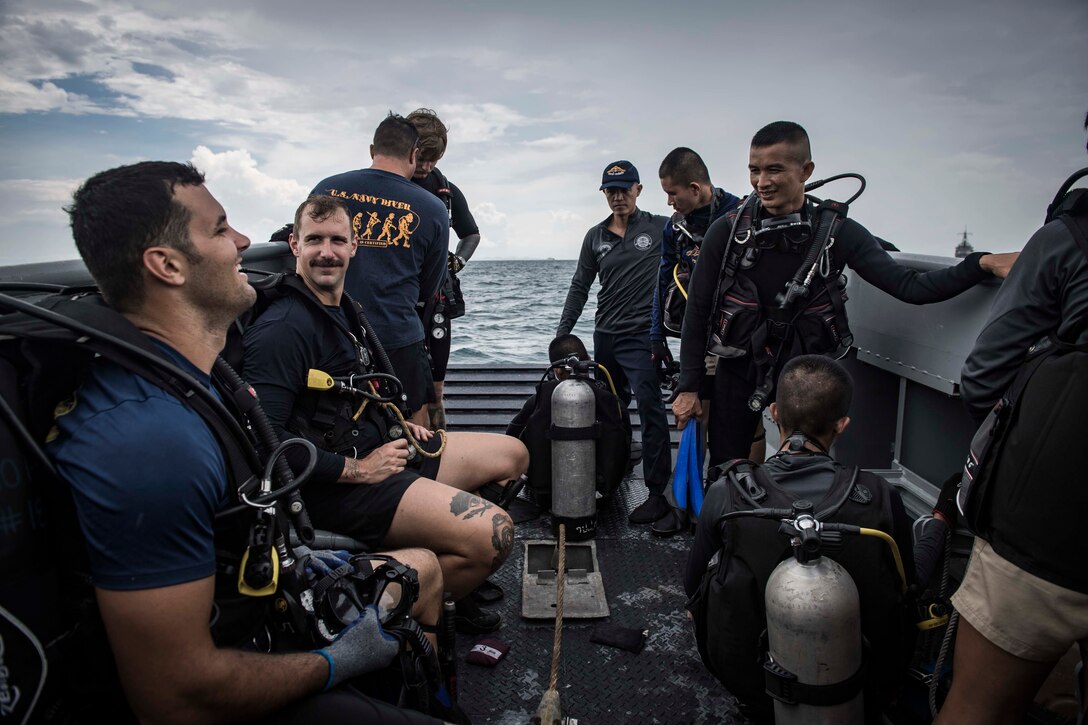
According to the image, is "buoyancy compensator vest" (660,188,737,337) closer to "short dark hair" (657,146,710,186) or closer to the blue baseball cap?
"short dark hair" (657,146,710,186)

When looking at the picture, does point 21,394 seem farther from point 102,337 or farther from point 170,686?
point 170,686

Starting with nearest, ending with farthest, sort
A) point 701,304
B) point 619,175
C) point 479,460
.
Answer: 1. point 479,460
2. point 701,304
3. point 619,175

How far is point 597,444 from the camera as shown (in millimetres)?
3900

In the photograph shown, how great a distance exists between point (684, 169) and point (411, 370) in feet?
6.39

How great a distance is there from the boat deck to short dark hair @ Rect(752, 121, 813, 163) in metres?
2.02

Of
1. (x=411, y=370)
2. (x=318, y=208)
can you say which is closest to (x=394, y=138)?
(x=318, y=208)

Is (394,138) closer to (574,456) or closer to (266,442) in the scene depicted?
(574,456)

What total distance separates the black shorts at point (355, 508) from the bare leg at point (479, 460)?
503 mm

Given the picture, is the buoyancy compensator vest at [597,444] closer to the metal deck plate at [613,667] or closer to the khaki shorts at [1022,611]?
the metal deck plate at [613,667]

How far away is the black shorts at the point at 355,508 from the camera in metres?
2.41

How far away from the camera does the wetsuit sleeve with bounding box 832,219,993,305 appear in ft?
8.21

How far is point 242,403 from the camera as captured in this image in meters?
1.85

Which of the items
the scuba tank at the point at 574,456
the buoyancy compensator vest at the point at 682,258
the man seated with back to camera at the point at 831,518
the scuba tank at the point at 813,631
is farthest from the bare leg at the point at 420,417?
the scuba tank at the point at 813,631

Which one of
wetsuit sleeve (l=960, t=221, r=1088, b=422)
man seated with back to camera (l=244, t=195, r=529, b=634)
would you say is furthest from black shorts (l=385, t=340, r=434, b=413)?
wetsuit sleeve (l=960, t=221, r=1088, b=422)
